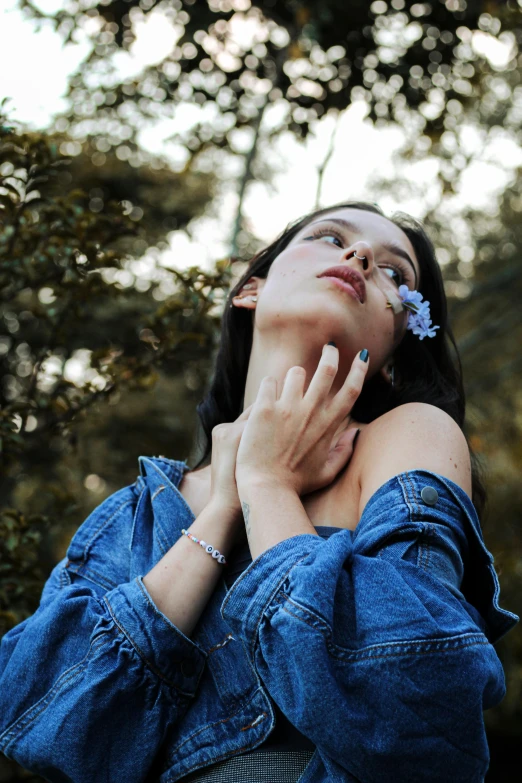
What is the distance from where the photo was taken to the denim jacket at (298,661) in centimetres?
123

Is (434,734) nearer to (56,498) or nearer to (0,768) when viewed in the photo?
(56,498)

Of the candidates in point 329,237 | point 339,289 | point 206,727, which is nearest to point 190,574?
point 206,727

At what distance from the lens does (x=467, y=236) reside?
35.6 feet

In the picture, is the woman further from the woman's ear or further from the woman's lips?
the woman's ear

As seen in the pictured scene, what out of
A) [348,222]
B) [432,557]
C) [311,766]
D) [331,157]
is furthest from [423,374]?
[331,157]

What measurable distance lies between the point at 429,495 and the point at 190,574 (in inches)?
21.8

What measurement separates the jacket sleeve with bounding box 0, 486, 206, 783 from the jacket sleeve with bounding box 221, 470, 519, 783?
25cm

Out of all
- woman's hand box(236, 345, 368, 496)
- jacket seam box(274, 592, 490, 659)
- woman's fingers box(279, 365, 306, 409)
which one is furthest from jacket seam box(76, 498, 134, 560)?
jacket seam box(274, 592, 490, 659)

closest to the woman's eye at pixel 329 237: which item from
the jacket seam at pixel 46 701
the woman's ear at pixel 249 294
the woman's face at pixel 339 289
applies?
the woman's face at pixel 339 289

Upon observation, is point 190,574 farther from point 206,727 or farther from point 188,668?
point 206,727

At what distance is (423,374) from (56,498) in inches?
59.8

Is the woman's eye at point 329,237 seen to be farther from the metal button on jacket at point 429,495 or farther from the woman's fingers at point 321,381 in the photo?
the metal button on jacket at point 429,495

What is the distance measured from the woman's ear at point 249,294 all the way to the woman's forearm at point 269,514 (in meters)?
0.87

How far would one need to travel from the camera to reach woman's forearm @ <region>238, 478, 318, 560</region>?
4.91ft
